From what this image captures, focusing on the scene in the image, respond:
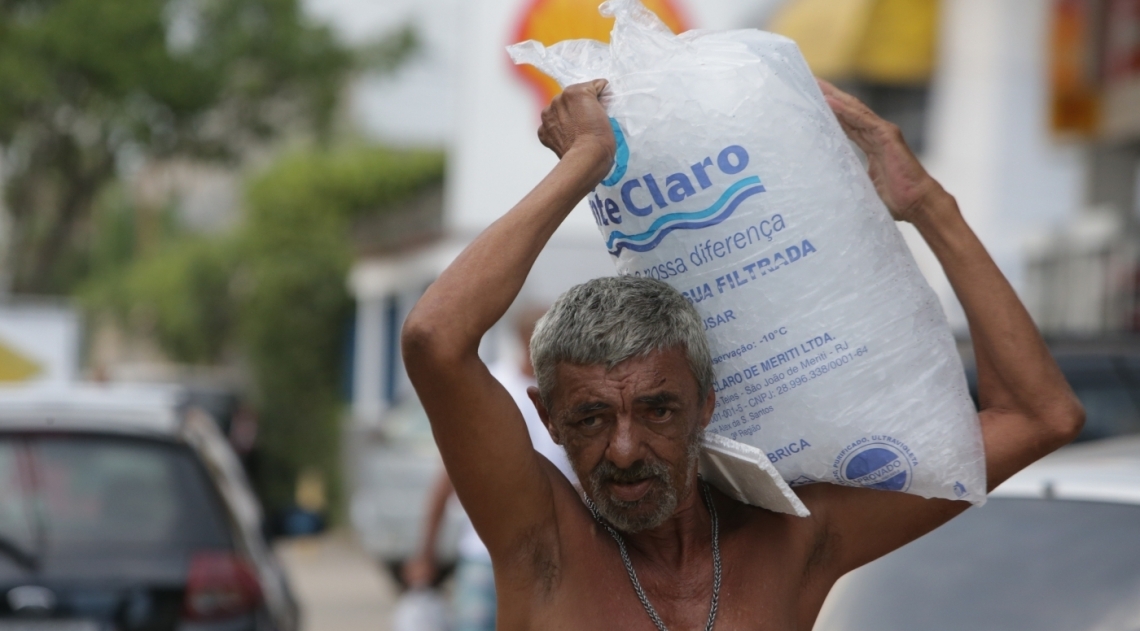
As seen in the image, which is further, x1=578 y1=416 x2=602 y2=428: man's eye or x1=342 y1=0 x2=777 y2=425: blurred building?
x1=342 y1=0 x2=777 y2=425: blurred building

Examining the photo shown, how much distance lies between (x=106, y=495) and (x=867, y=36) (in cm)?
758

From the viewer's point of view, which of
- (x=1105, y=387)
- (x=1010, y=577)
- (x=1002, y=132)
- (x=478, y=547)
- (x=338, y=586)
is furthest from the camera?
(x=338, y=586)

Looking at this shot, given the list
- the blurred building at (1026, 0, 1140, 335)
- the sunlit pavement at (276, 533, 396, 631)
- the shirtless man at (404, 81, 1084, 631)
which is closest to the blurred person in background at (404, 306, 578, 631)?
the shirtless man at (404, 81, 1084, 631)

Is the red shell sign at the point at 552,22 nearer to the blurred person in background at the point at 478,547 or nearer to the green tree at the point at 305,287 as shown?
the green tree at the point at 305,287

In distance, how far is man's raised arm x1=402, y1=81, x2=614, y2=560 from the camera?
6.62 ft

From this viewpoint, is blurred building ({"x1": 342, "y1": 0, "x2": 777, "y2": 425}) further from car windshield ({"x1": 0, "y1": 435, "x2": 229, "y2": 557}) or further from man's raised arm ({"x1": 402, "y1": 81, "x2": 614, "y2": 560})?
man's raised arm ({"x1": 402, "y1": 81, "x2": 614, "y2": 560})

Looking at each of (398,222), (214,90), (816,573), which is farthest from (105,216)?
(816,573)

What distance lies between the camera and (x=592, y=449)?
82.8 inches

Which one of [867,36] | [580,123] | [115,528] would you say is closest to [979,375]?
[580,123]

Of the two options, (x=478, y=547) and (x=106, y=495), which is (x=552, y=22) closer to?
(x=106, y=495)

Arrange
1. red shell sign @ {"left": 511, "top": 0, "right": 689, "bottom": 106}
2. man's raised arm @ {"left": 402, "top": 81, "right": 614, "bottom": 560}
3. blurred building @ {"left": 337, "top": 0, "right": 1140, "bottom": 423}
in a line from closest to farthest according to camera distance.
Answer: man's raised arm @ {"left": 402, "top": 81, "right": 614, "bottom": 560}
blurred building @ {"left": 337, "top": 0, "right": 1140, "bottom": 423}
red shell sign @ {"left": 511, "top": 0, "right": 689, "bottom": 106}

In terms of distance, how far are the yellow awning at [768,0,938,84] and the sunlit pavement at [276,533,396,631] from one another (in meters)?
5.07

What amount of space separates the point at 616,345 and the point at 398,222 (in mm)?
19930

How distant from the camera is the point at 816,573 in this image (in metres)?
2.37
